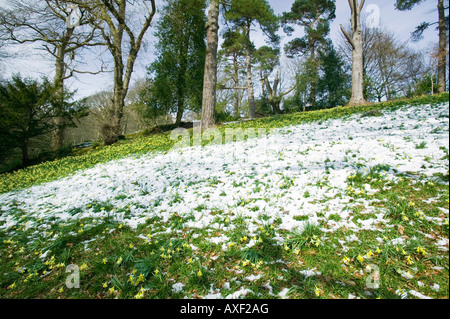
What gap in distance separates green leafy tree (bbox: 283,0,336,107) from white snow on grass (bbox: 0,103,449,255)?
16141mm

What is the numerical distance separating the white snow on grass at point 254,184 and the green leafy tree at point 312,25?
16141 mm

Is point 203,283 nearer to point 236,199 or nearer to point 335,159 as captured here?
Answer: point 236,199

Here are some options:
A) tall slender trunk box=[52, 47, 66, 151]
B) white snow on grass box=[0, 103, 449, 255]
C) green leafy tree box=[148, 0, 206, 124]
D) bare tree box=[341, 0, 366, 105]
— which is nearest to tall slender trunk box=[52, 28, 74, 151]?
tall slender trunk box=[52, 47, 66, 151]

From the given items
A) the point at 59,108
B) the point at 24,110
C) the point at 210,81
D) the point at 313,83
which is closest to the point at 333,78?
the point at 313,83

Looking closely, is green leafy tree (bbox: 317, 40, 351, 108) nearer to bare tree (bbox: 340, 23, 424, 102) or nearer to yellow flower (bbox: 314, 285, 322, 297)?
bare tree (bbox: 340, 23, 424, 102)

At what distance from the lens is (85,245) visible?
108 inches

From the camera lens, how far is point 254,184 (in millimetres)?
3699

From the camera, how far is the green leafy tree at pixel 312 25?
1912 cm

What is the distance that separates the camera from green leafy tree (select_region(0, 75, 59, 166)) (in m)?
9.93

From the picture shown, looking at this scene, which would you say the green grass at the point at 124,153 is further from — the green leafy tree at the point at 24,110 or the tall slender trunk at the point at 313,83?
the tall slender trunk at the point at 313,83

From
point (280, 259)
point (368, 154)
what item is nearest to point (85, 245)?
point (280, 259)

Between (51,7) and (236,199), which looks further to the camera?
(51,7)

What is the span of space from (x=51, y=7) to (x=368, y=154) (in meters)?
17.5

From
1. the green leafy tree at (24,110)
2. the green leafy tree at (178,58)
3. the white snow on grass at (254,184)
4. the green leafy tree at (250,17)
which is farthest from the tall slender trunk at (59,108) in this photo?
the green leafy tree at (250,17)
